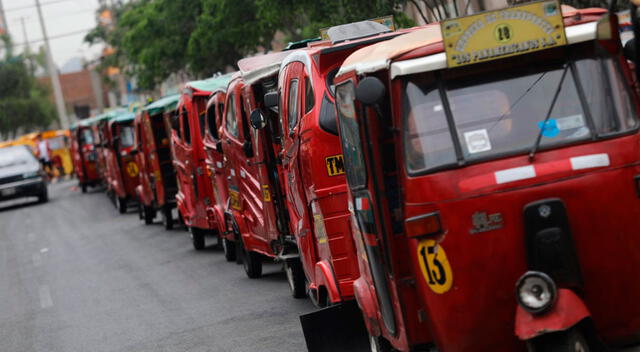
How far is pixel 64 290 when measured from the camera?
16781 mm

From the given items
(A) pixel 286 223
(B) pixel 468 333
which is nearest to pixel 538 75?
(B) pixel 468 333

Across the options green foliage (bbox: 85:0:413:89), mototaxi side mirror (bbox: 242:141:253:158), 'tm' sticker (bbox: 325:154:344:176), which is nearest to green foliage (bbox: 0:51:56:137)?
green foliage (bbox: 85:0:413:89)

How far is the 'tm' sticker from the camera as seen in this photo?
9.78 m

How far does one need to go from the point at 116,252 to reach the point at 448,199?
15541mm

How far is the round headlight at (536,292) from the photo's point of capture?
20.4 feet

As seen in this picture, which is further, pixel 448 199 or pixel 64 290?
pixel 64 290

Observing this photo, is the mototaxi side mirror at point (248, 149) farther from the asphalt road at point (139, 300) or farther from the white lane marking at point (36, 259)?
the white lane marking at point (36, 259)

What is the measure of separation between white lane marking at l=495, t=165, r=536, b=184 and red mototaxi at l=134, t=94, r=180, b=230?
16.0 metres

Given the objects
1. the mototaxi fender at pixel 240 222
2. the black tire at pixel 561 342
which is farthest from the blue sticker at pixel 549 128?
the mototaxi fender at pixel 240 222

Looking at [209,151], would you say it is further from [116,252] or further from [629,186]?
[629,186]

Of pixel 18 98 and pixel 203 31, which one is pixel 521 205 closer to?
pixel 203 31

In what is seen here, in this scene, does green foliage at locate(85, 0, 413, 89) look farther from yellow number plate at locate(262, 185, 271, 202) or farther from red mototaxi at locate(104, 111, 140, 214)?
yellow number plate at locate(262, 185, 271, 202)

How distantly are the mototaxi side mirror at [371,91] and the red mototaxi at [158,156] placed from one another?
15.7m

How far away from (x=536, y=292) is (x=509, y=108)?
Answer: 3.29 ft
